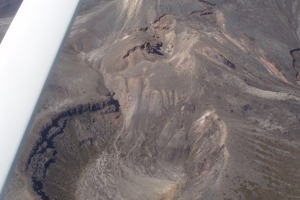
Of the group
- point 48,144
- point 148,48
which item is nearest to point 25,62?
point 48,144

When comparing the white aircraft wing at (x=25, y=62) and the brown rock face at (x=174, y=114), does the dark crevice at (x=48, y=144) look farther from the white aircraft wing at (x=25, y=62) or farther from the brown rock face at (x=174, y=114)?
the white aircraft wing at (x=25, y=62)

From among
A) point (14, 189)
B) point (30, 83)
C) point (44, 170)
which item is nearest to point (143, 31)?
point (44, 170)

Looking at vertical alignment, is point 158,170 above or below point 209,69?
below

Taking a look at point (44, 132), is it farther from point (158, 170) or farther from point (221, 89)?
point (221, 89)

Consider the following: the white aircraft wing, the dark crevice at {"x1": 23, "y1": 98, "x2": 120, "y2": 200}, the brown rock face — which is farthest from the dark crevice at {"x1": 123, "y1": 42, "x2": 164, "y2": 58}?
the white aircraft wing

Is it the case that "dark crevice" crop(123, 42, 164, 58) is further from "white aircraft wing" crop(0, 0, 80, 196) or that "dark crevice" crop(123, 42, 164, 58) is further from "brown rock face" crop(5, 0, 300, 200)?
"white aircraft wing" crop(0, 0, 80, 196)

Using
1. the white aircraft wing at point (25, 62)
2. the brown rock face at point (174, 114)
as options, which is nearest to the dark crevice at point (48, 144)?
the brown rock face at point (174, 114)
